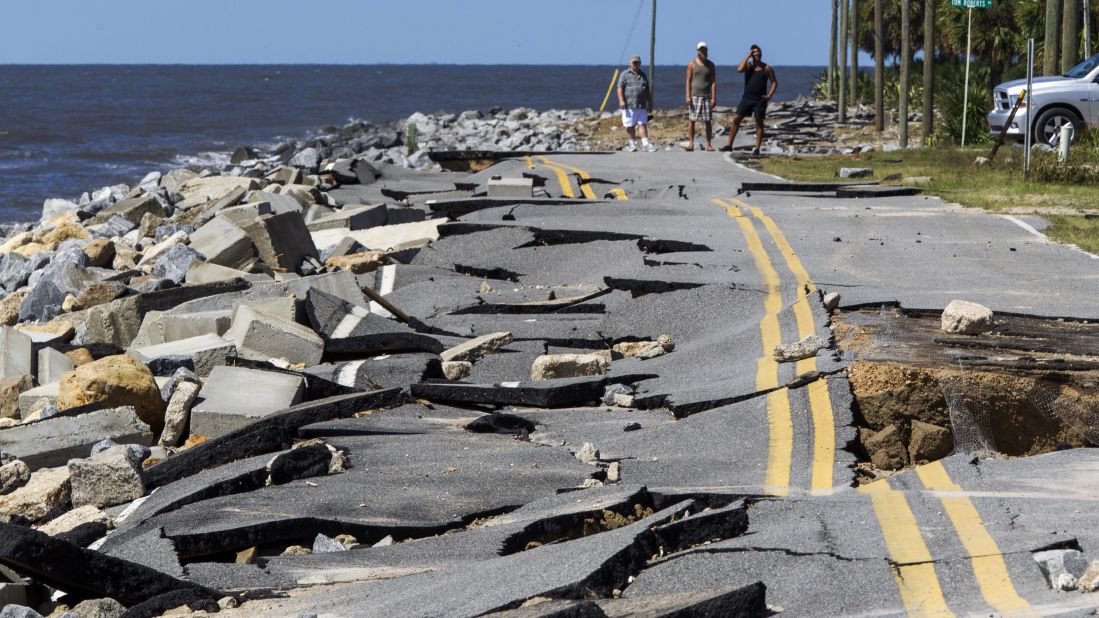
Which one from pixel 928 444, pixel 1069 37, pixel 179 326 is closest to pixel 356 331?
pixel 179 326

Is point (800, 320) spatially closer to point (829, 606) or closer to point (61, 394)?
point (829, 606)

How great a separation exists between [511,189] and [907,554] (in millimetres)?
11976

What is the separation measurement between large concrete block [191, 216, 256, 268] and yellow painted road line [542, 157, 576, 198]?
5.22 metres

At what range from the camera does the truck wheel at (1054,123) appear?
848 inches

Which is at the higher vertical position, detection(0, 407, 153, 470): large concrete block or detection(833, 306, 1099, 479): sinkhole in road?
detection(833, 306, 1099, 479): sinkhole in road

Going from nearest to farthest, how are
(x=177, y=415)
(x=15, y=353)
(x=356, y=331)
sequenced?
(x=177, y=415), (x=356, y=331), (x=15, y=353)

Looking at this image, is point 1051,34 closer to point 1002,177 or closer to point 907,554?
point 1002,177

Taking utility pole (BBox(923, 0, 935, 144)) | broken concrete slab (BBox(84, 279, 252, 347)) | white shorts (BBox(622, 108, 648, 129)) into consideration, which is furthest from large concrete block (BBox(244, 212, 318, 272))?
utility pole (BBox(923, 0, 935, 144))

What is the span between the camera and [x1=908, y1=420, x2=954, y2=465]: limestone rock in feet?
20.9

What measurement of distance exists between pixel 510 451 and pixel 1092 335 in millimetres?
3374

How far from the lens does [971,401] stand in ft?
21.3

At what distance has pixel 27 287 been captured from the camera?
15234 mm

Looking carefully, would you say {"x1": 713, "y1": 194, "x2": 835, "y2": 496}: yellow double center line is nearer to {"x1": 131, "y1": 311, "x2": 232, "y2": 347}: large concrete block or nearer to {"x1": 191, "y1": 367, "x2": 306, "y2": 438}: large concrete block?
{"x1": 191, "y1": 367, "x2": 306, "y2": 438}: large concrete block

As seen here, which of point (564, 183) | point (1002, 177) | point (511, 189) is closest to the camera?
point (511, 189)
